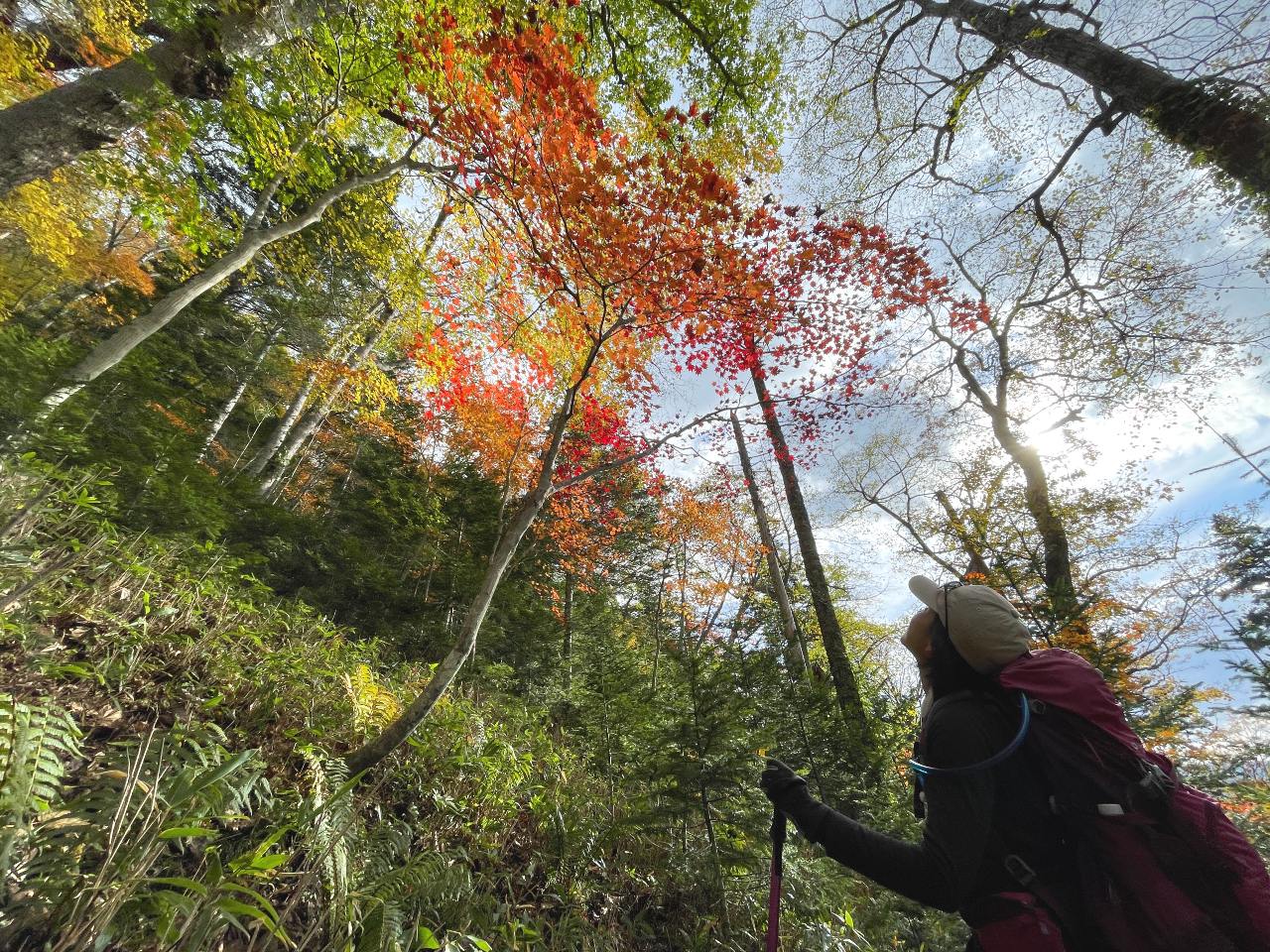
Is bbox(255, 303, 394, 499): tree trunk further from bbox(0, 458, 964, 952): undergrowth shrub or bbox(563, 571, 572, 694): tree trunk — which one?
bbox(563, 571, 572, 694): tree trunk

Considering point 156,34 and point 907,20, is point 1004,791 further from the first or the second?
point 156,34

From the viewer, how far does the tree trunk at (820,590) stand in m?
6.23

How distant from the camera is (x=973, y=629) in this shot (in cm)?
175

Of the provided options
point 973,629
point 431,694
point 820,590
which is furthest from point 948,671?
point 820,590

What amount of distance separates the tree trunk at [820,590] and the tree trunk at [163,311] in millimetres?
7198

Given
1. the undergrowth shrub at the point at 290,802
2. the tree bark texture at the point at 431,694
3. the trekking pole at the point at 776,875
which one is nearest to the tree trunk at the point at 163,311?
the undergrowth shrub at the point at 290,802

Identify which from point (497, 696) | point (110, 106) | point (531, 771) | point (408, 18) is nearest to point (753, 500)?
point (497, 696)

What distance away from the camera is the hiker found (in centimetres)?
121

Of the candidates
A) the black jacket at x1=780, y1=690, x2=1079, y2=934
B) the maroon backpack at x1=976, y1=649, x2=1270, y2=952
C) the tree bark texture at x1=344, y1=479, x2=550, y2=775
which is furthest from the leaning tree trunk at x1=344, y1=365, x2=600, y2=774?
the maroon backpack at x1=976, y1=649, x2=1270, y2=952

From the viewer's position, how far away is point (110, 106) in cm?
459

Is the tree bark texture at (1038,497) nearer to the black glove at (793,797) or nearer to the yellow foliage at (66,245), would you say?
the black glove at (793,797)

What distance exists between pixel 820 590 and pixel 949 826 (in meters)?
7.45

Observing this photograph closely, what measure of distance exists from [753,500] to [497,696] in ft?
25.0

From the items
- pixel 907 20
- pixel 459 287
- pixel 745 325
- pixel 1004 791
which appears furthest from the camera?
pixel 459 287
